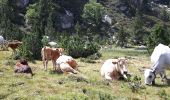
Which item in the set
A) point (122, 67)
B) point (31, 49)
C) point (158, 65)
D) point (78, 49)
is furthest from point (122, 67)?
point (78, 49)

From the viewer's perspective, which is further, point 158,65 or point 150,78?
point 158,65

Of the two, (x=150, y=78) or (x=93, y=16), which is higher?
(x=93, y=16)

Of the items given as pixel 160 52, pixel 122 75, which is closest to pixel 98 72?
pixel 122 75

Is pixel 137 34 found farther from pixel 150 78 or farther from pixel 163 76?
pixel 150 78

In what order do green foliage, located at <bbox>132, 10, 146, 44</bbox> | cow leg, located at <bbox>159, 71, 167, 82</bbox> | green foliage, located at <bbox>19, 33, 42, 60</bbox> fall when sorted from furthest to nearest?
green foliage, located at <bbox>132, 10, 146, 44</bbox>, green foliage, located at <bbox>19, 33, 42, 60</bbox>, cow leg, located at <bbox>159, 71, 167, 82</bbox>

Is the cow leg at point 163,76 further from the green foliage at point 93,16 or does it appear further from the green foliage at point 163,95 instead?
the green foliage at point 93,16

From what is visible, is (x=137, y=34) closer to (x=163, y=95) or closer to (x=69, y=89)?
(x=163, y=95)

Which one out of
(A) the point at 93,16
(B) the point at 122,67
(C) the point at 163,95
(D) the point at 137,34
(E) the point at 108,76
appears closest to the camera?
(C) the point at 163,95

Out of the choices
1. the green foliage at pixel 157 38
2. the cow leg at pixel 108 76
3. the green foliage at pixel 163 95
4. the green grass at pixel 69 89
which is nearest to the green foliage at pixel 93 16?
the green foliage at pixel 157 38

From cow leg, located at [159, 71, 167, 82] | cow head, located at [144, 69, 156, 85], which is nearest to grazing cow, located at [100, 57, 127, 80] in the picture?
cow head, located at [144, 69, 156, 85]

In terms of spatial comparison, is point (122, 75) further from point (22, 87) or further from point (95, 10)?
point (95, 10)

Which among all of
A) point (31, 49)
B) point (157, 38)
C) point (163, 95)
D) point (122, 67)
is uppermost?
point (157, 38)

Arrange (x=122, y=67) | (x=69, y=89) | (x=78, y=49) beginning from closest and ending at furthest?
(x=69, y=89)
(x=122, y=67)
(x=78, y=49)

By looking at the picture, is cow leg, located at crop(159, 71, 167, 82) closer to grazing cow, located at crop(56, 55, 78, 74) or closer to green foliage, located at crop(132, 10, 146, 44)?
grazing cow, located at crop(56, 55, 78, 74)
